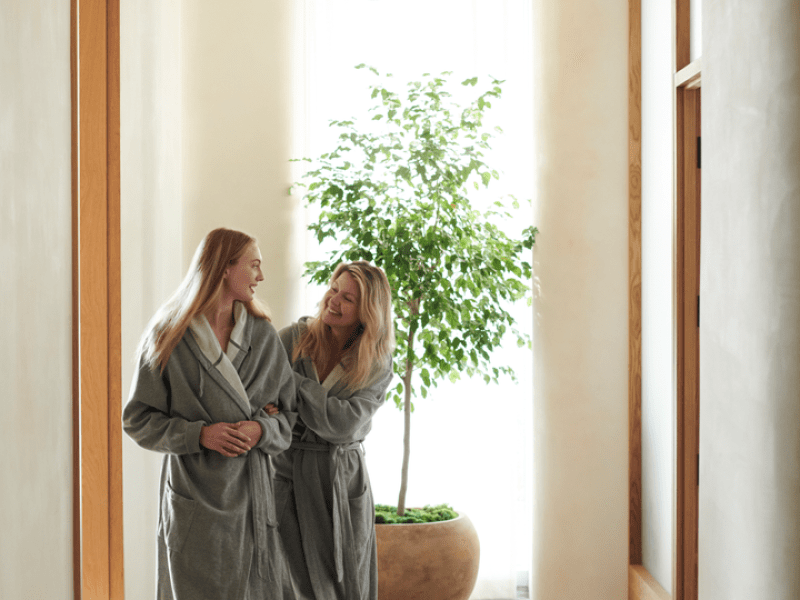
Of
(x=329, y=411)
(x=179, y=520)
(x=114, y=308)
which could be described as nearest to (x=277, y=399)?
(x=329, y=411)

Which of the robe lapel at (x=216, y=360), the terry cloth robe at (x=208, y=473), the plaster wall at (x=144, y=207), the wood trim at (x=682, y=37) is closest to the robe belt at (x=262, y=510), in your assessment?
the terry cloth robe at (x=208, y=473)

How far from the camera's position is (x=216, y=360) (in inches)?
79.8

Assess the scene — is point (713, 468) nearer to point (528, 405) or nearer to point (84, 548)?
point (84, 548)

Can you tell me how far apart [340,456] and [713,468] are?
1.57m

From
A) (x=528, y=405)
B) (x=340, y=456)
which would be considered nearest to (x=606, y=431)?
(x=528, y=405)

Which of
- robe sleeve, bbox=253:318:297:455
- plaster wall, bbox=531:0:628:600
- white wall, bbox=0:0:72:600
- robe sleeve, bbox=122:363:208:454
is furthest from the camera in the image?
plaster wall, bbox=531:0:628:600

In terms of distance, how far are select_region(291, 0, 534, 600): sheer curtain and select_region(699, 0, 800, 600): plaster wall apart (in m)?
2.68

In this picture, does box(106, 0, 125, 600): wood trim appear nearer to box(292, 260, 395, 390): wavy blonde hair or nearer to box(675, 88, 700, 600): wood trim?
box(292, 260, 395, 390): wavy blonde hair

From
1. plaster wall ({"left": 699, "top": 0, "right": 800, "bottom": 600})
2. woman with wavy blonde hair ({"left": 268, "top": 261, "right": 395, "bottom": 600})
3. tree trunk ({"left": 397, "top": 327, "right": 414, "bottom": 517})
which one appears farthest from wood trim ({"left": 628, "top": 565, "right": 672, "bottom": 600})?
plaster wall ({"left": 699, "top": 0, "right": 800, "bottom": 600})

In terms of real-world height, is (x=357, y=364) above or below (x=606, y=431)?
above

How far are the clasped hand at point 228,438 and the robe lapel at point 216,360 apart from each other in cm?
6

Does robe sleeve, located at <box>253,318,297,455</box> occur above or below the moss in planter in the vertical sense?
above

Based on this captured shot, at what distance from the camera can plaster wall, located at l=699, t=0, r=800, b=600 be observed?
27.5 inches

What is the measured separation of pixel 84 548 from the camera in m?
2.43
